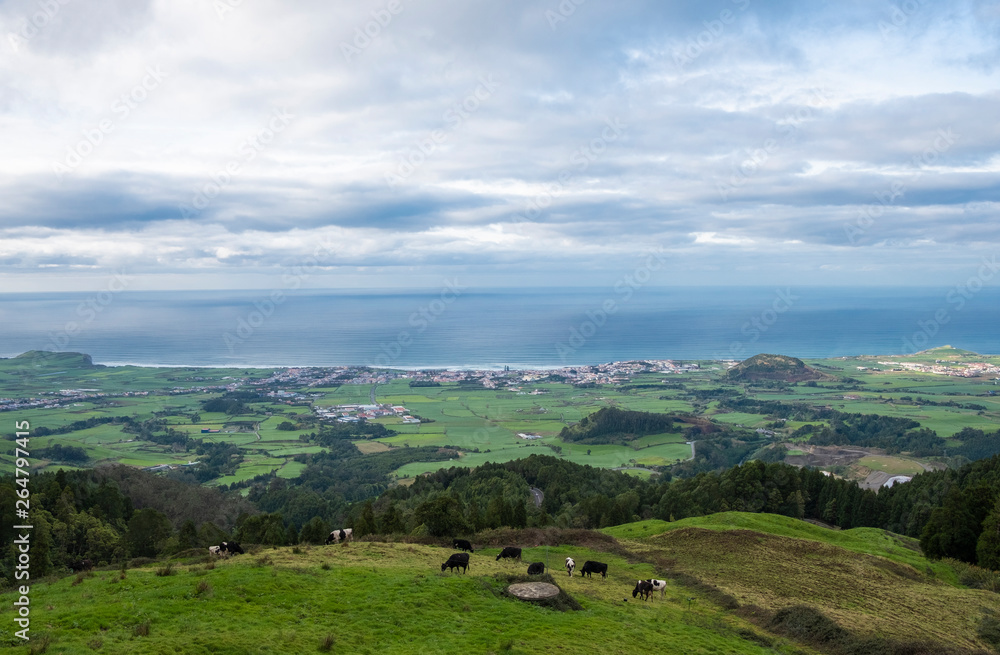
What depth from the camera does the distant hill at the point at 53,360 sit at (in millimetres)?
151875

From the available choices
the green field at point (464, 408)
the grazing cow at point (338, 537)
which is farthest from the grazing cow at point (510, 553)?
the green field at point (464, 408)

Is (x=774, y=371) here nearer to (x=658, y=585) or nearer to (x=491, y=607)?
(x=658, y=585)

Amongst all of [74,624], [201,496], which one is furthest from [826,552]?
[201,496]

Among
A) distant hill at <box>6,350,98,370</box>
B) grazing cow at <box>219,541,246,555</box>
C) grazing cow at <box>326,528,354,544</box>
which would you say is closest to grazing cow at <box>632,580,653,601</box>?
grazing cow at <box>326,528,354,544</box>

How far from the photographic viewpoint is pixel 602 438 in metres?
91.5

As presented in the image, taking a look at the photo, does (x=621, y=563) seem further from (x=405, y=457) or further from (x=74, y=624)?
(x=405, y=457)

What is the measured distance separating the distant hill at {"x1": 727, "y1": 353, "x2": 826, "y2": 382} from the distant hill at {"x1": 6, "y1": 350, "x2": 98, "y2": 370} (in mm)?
174110

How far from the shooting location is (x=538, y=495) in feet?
193

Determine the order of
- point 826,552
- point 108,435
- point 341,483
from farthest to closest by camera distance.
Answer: point 108,435, point 341,483, point 826,552

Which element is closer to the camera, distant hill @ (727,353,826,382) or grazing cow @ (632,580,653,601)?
grazing cow @ (632,580,653,601)

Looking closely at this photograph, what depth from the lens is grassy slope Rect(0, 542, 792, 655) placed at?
40.7 feet

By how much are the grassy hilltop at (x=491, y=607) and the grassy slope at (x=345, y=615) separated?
6 cm

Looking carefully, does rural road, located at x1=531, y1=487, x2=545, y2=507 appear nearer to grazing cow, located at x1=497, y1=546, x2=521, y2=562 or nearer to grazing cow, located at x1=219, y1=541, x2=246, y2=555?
grazing cow, located at x1=497, y1=546, x2=521, y2=562

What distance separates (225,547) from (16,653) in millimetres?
12215
